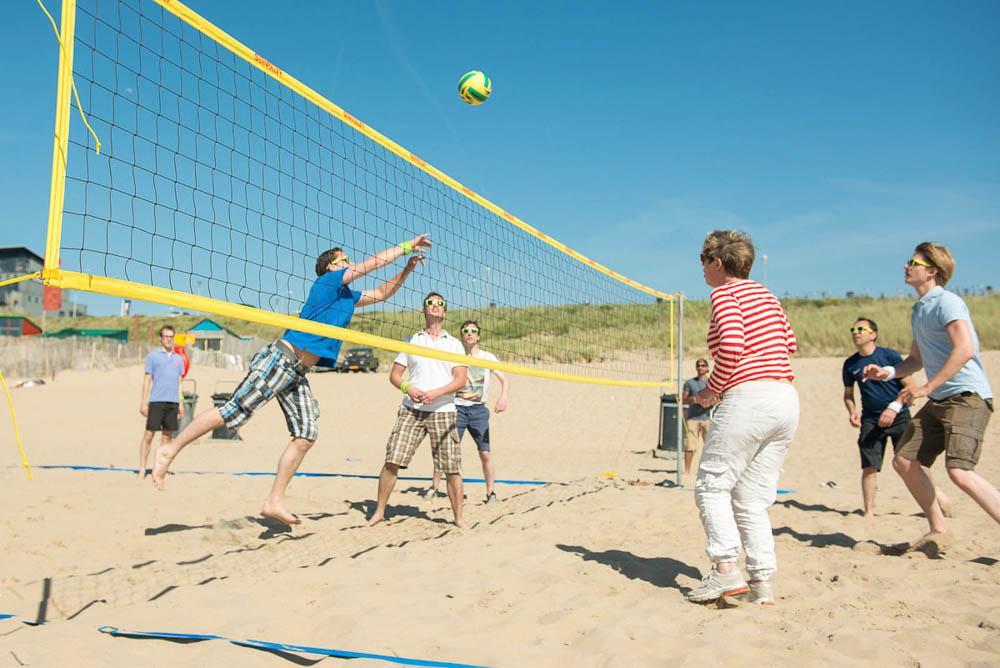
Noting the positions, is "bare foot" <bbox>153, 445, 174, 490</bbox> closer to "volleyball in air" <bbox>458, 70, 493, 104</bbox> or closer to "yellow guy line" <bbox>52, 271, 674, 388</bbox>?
"yellow guy line" <bbox>52, 271, 674, 388</bbox>

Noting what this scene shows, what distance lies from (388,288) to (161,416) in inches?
134

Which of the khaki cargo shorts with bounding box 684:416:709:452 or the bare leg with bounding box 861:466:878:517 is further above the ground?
the khaki cargo shorts with bounding box 684:416:709:452

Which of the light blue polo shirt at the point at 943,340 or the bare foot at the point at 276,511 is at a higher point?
the light blue polo shirt at the point at 943,340

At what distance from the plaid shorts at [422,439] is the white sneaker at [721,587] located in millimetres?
1949

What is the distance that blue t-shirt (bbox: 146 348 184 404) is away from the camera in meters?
6.48

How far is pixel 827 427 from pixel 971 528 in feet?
32.0

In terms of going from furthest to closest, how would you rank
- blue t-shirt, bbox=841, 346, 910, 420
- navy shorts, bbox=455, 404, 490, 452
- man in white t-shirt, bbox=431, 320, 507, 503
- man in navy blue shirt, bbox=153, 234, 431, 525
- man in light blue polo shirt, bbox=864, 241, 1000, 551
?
1. navy shorts, bbox=455, 404, 490, 452
2. man in white t-shirt, bbox=431, 320, 507, 503
3. blue t-shirt, bbox=841, 346, 910, 420
4. man in navy blue shirt, bbox=153, 234, 431, 525
5. man in light blue polo shirt, bbox=864, 241, 1000, 551

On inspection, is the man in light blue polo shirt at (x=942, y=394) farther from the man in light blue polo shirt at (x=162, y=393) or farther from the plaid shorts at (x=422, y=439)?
the man in light blue polo shirt at (x=162, y=393)

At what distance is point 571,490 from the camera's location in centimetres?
600

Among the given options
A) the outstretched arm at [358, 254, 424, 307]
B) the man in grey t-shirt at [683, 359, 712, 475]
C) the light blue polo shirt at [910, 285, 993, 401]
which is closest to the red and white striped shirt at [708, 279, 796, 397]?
the light blue polo shirt at [910, 285, 993, 401]

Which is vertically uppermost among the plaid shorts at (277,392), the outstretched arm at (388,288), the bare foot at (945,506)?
the outstretched arm at (388,288)

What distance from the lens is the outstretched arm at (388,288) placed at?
4102 mm

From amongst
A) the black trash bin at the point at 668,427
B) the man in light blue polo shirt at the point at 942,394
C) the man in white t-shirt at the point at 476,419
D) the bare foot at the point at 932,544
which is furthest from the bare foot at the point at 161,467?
the black trash bin at the point at 668,427

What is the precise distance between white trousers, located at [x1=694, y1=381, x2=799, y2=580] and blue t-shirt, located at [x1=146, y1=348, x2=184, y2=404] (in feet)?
17.2
